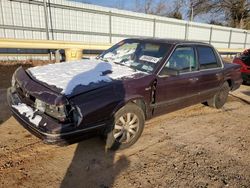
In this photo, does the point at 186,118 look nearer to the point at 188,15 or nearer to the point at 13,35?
the point at 13,35

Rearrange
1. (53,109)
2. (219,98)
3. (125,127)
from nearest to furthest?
(53,109) → (125,127) → (219,98)

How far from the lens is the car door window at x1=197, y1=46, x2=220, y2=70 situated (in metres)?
4.83

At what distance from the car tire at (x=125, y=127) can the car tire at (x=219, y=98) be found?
9.08ft

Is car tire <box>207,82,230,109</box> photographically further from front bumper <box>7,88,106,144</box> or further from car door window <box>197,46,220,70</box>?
front bumper <box>7,88,106,144</box>

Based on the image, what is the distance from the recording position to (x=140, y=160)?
3324mm

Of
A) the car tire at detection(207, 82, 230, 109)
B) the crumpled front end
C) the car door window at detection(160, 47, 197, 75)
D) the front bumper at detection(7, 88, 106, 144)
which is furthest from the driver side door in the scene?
the crumpled front end

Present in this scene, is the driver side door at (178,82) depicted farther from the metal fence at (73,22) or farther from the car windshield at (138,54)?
the metal fence at (73,22)

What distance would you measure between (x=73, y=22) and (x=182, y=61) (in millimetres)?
7879

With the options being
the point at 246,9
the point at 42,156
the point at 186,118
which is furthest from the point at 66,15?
the point at 246,9

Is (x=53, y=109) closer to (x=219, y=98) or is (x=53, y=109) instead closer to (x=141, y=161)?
(x=141, y=161)

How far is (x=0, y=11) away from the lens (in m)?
8.74

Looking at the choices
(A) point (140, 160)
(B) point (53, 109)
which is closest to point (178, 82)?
(A) point (140, 160)

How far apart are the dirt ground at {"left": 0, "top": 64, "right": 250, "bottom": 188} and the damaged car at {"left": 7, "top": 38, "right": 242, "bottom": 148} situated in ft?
1.22

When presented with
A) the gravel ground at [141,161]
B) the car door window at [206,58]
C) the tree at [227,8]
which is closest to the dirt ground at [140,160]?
the gravel ground at [141,161]
